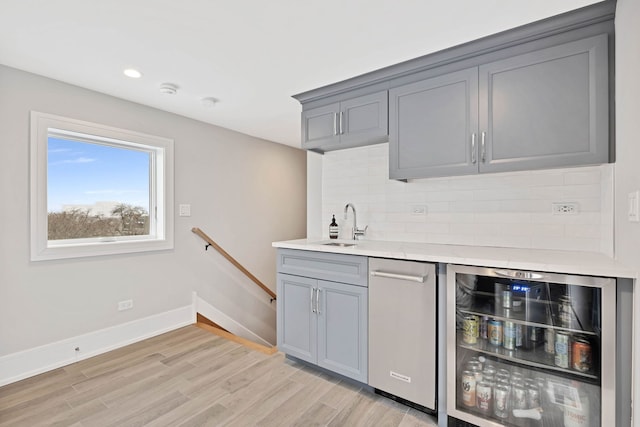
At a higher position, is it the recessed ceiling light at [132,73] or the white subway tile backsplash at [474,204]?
the recessed ceiling light at [132,73]

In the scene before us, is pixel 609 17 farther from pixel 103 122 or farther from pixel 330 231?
pixel 103 122

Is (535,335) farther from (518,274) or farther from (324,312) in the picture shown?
(324,312)

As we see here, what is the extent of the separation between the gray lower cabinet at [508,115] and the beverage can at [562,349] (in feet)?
3.07

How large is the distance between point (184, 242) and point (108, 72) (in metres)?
1.77

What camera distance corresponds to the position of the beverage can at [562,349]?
1.54 metres

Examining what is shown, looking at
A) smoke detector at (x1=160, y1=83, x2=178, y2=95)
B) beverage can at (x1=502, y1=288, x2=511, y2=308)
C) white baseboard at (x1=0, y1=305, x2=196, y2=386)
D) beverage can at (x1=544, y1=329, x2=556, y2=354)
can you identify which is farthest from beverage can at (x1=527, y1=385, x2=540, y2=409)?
smoke detector at (x1=160, y1=83, x2=178, y2=95)

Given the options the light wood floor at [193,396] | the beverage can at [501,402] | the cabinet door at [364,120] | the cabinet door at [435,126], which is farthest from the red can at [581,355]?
the cabinet door at [364,120]

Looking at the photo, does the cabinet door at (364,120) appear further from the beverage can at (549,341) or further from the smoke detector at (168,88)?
the beverage can at (549,341)

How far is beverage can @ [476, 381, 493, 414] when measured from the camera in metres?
1.71

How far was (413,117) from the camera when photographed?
7.39 ft

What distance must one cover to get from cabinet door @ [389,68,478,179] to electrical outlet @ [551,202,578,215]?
0.57m

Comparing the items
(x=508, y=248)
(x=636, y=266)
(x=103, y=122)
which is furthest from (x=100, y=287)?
(x=636, y=266)

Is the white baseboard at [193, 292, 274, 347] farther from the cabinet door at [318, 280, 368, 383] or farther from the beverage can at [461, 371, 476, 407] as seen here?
the beverage can at [461, 371, 476, 407]

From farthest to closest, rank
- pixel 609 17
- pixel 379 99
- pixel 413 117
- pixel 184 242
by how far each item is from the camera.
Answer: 1. pixel 184 242
2. pixel 379 99
3. pixel 413 117
4. pixel 609 17
